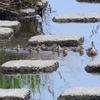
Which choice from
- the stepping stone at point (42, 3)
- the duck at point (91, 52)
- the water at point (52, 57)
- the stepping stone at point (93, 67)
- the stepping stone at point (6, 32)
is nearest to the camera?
the water at point (52, 57)

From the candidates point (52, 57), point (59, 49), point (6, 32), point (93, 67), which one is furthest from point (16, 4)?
point (93, 67)

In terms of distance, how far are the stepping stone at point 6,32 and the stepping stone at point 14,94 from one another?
12.0 ft

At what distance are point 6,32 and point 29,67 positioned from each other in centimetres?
270

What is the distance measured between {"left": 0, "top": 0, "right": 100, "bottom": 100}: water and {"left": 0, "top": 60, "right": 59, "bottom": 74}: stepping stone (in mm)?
113

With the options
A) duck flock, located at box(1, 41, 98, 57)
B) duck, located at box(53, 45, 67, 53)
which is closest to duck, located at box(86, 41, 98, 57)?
duck flock, located at box(1, 41, 98, 57)

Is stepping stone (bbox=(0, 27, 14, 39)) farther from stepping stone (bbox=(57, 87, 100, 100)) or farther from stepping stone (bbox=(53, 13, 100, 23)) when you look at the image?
stepping stone (bbox=(57, 87, 100, 100))

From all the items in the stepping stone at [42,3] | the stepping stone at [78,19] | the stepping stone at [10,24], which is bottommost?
the stepping stone at [42,3]

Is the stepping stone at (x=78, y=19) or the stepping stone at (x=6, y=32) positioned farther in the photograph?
the stepping stone at (x=78, y=19)

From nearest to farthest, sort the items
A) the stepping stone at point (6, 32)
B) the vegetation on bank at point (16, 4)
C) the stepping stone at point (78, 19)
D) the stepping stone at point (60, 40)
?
the stepping stone at point (60, 40) → the stepping stone at point (6, 32) → the stepping stone at point (78, 19) → the vegetation on bank at point (16, 4)

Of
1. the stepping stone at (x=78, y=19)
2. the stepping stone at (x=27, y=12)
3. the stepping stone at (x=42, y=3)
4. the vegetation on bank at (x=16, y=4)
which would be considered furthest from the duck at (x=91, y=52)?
the stepping stone at (x=42, y=3)

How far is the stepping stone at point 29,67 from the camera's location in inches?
304

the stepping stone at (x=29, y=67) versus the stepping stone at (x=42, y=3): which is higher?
the stepping stone at (x=29, y=67)

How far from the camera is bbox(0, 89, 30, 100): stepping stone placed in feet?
20.8

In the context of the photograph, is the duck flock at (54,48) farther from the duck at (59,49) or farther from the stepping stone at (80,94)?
the stepping stone at (80,94)
